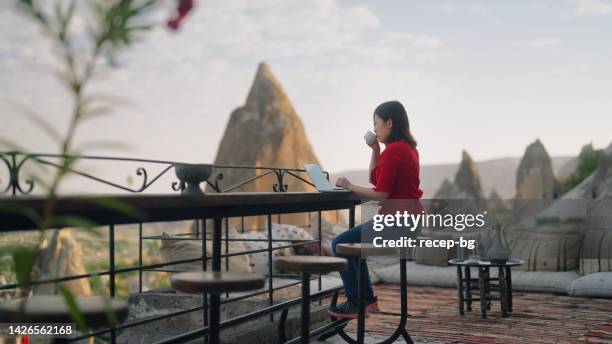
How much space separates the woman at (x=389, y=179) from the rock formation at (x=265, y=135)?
1950 cm

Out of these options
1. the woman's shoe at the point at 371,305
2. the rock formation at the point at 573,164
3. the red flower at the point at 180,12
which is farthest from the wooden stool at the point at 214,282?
the rock formation at the point at 573,164

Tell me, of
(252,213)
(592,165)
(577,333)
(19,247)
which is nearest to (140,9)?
(19,247)

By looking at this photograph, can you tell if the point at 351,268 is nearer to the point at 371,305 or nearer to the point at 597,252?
the point at 371,305

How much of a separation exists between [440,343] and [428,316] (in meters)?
1.00

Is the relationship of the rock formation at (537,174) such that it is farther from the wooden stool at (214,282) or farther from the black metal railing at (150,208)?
the wooden stool at (214,282)

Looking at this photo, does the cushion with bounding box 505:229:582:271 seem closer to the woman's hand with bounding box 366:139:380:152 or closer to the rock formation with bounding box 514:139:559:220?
the woman's hand with bounding box 366:139:380:152

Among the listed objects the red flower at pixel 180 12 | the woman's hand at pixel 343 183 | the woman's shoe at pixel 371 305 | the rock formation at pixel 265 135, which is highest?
the rock formation at pixel 265 135

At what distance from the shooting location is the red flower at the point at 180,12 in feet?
4.18

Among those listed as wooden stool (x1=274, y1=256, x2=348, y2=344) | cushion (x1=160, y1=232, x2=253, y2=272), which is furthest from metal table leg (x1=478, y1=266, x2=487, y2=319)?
wooden stool (x1=274, y1=256, x2=348, y2=344)

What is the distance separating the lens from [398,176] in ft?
11.4

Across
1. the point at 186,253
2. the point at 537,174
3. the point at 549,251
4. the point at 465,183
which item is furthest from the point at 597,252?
the point at 465,183

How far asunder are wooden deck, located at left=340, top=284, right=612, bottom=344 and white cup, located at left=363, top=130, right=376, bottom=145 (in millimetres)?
983

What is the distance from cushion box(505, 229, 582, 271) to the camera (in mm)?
6461

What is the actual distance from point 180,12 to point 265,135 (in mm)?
22244
